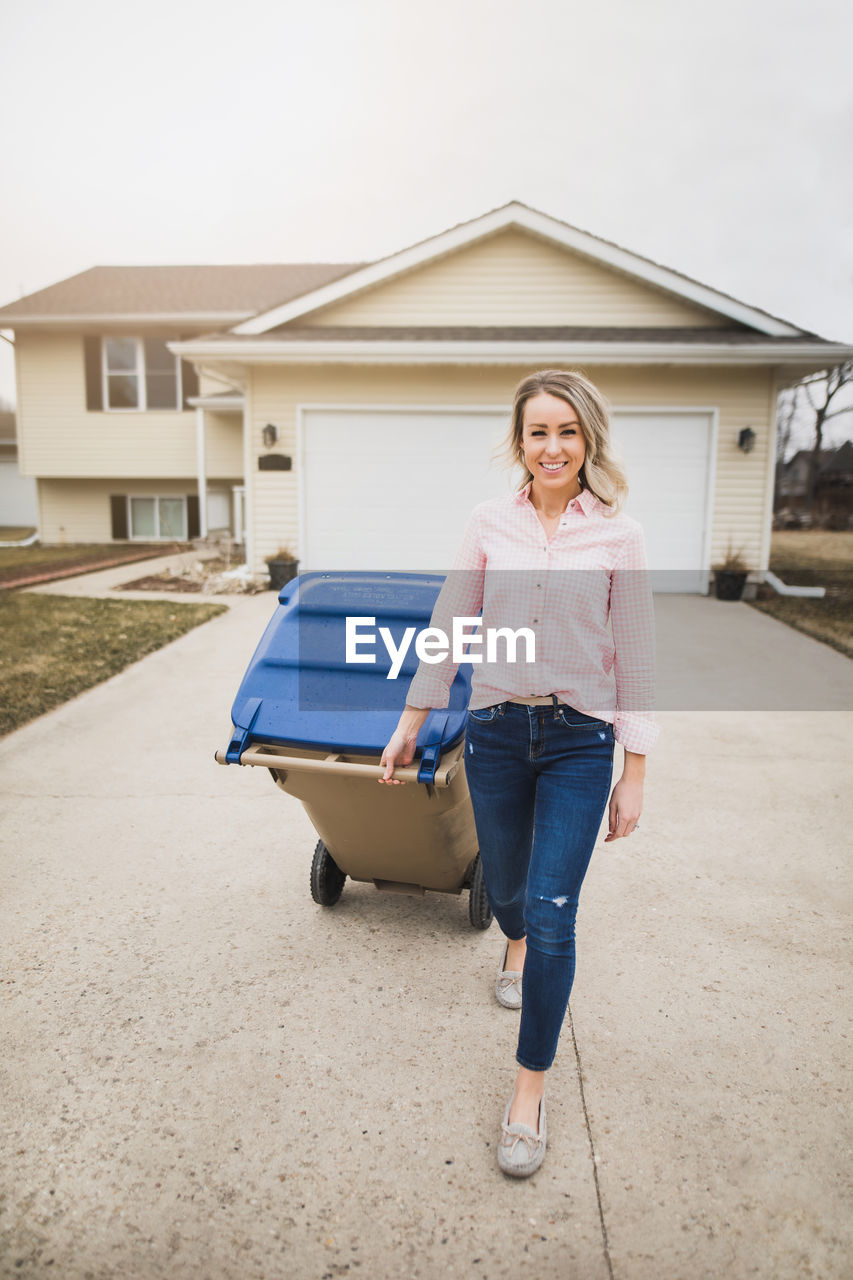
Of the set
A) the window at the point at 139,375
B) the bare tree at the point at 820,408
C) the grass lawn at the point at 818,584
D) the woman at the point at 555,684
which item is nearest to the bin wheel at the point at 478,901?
the woman at the point at 555,684

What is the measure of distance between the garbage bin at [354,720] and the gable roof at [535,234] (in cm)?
994

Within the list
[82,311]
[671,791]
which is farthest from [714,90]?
[671,791]

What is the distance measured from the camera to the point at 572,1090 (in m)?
2.15

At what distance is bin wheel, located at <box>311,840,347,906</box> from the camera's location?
2.98 metres

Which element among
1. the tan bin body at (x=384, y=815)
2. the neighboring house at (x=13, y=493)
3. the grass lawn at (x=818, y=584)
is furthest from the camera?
the neighboring house at (x=13, y=493)

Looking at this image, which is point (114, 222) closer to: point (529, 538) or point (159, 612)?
point (159, 612)

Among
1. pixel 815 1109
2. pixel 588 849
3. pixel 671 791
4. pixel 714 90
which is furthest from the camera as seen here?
pixel 714 90

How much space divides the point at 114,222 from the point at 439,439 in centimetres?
2066

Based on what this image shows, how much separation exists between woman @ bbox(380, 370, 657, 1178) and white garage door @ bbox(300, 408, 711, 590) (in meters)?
9.32

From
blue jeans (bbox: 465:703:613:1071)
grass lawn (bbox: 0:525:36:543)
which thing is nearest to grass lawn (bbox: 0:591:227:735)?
blue jeans (bbox: 465:703:613:1071)

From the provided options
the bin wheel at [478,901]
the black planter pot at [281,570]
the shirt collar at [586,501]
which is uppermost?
the shirt collar at [586,501]

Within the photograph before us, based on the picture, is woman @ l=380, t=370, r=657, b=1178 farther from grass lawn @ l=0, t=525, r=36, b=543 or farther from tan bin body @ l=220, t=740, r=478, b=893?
grass lawn @ l=0, t=525, r=36, b=543

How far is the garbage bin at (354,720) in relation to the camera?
7.77ft

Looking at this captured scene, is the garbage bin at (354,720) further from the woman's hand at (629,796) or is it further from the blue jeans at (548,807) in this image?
the woman's hand at (629,796)
